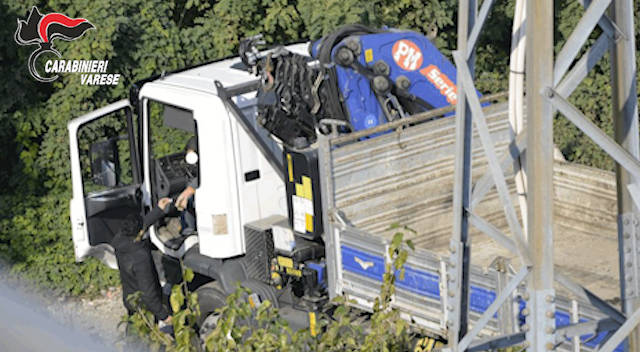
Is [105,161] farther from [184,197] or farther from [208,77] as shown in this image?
[208,77]

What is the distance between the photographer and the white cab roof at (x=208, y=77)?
297 inches

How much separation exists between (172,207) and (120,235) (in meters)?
0.46

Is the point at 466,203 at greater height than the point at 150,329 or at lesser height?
greater

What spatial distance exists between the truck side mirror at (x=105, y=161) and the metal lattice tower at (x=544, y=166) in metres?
4.08

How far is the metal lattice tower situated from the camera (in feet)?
12.4

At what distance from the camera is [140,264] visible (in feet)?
24.8

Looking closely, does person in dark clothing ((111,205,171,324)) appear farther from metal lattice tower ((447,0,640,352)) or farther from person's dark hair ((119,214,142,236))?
metal lattice tower ((447,0,640,352))

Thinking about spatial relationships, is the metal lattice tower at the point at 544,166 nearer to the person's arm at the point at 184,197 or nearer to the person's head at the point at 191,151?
the person's head at the point at 191,151

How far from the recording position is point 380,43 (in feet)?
24.1

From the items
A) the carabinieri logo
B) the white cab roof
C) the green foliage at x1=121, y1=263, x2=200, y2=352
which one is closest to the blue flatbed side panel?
the white cab roof

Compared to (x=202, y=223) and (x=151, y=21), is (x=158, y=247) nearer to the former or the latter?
(x=202, y=223)

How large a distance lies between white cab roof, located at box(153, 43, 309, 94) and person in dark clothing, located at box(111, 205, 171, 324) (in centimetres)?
93

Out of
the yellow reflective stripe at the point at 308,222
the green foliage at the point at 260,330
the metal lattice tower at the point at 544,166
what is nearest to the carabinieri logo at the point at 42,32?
the yellow reflective stripe at the point at 308,222

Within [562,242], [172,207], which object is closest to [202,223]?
[172,207]
